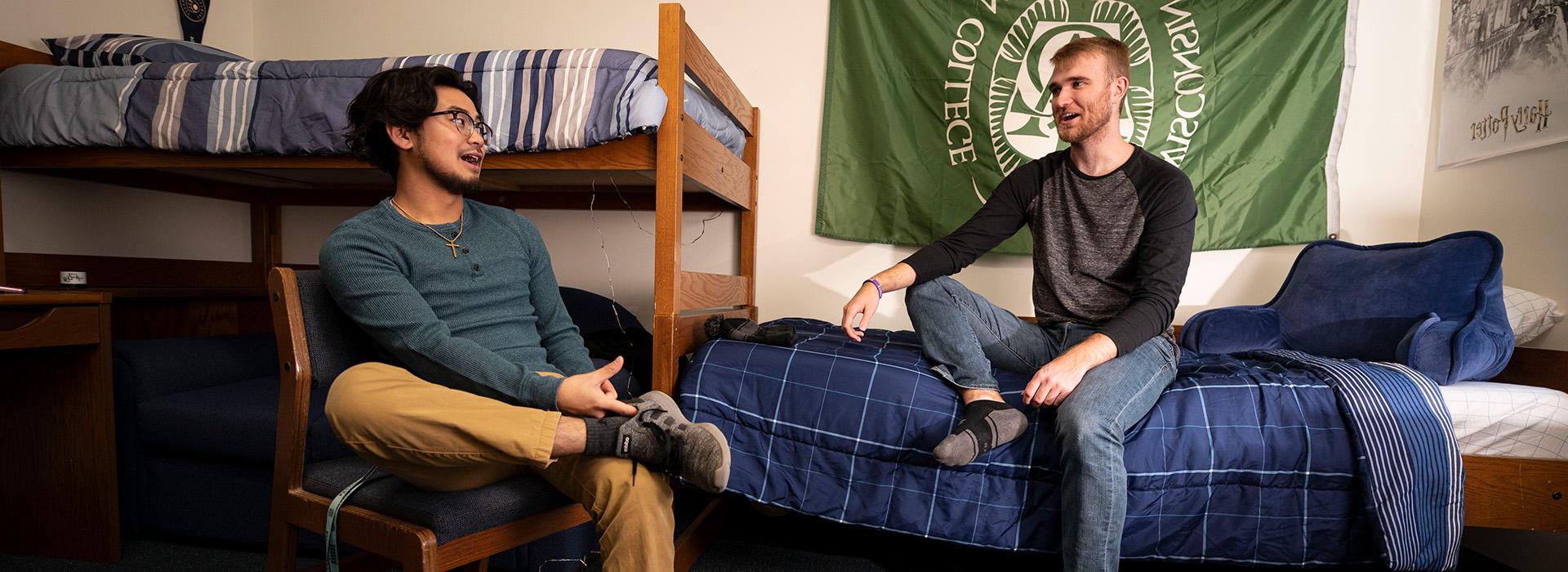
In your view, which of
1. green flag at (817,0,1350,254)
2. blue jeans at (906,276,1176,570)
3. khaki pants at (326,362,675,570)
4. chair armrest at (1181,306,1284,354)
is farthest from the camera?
green flag at (817,0,1350,254)

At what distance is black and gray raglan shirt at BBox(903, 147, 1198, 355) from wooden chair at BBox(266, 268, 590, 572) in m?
0.94

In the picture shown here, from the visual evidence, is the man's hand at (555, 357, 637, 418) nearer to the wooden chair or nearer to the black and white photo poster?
the wooden chair

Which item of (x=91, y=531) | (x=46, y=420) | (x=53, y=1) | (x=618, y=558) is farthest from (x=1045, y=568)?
(x=53, y=1)

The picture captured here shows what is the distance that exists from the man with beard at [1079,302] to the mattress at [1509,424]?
556 mm

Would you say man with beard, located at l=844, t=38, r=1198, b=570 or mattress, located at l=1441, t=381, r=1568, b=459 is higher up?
man with beard, located at l=844, t=38, r=1198, b=570

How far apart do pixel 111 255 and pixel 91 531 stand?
112cm

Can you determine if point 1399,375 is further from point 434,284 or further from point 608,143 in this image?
point 434,284

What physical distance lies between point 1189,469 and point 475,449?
1.27 meters

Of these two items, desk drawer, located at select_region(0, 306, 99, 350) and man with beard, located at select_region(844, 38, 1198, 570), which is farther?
desk drawer, located at select_region(0, 306, 99, 350)

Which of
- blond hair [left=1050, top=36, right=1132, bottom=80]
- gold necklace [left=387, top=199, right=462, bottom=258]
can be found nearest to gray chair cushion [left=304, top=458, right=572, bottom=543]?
gold necklace [left=387, top=199, right=462, bottom=258]

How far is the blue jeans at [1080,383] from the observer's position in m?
1.26

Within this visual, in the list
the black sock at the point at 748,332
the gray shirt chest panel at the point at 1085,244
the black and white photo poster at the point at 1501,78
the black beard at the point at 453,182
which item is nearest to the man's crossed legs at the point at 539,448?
the black beard at the point at 453,182

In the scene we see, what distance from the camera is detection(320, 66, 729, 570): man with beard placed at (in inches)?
40.4

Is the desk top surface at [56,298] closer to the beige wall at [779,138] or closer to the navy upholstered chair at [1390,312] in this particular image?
the beige wall at [779,138]
